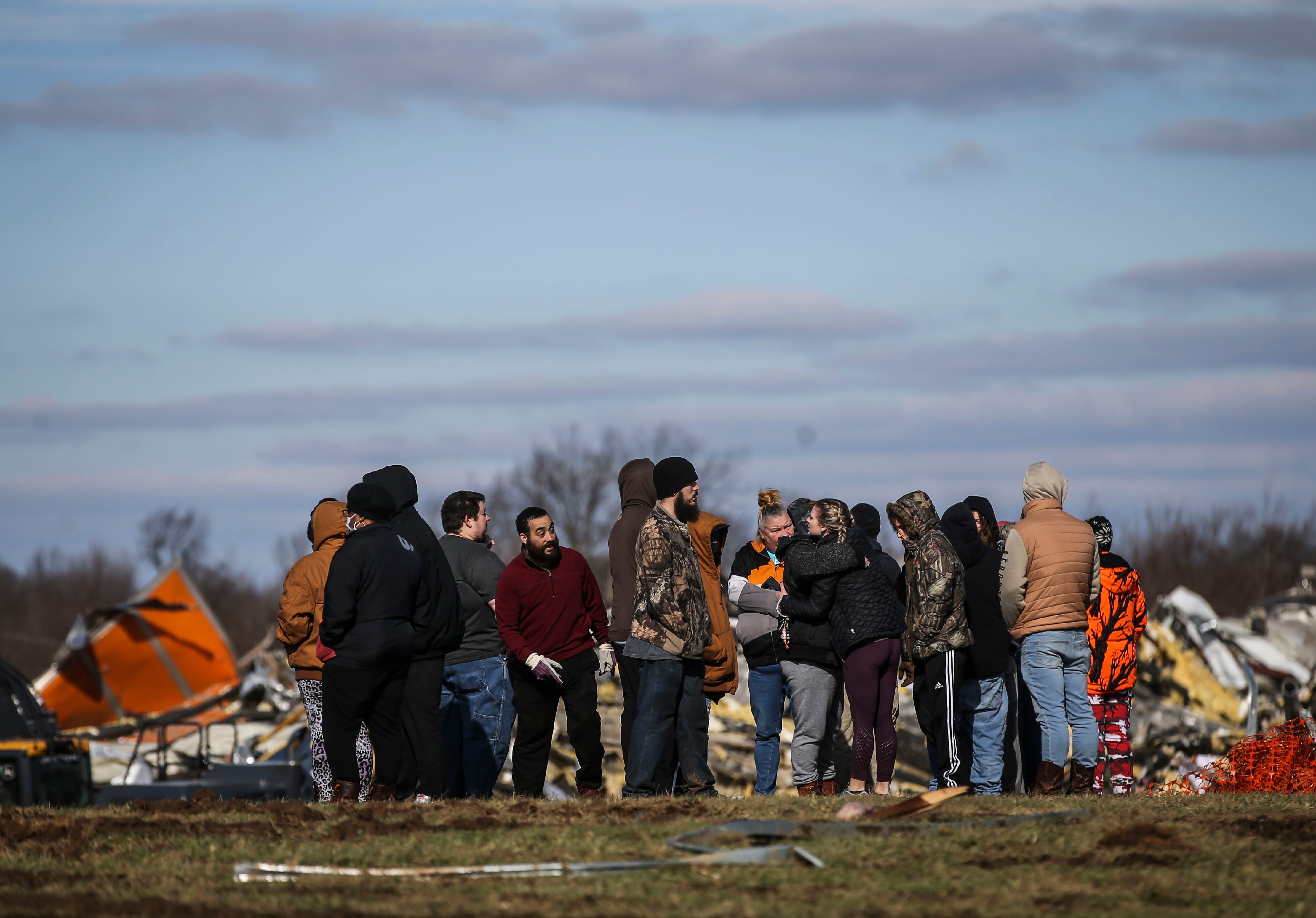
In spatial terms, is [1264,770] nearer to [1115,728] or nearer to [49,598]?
[1115,728]

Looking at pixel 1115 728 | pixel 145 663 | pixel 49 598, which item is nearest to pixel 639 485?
pixel 1115 728

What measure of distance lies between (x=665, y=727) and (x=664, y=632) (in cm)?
58

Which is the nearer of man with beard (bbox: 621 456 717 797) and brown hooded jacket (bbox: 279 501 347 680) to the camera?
man with beard (bbox: 621 456 717 797)

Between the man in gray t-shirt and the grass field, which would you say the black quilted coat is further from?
the man in gray t-shirt

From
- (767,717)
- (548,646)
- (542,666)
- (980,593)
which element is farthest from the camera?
(767,717)

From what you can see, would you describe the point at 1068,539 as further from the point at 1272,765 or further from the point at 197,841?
the point at 197,841

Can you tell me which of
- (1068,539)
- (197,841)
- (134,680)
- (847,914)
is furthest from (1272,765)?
(134,680)

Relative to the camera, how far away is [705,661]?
913cm

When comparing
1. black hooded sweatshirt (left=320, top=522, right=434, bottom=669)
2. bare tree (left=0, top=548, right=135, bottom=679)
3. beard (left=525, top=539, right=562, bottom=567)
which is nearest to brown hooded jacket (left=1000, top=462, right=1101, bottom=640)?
beard (left=525, top=539, right=562, bottom=567)

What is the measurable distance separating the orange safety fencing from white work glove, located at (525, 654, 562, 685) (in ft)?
14.5

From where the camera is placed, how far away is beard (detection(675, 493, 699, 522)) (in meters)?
8.78

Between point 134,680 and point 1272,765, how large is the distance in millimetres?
21598

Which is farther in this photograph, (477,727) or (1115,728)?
(1115,728)

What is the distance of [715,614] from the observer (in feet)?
30.2
